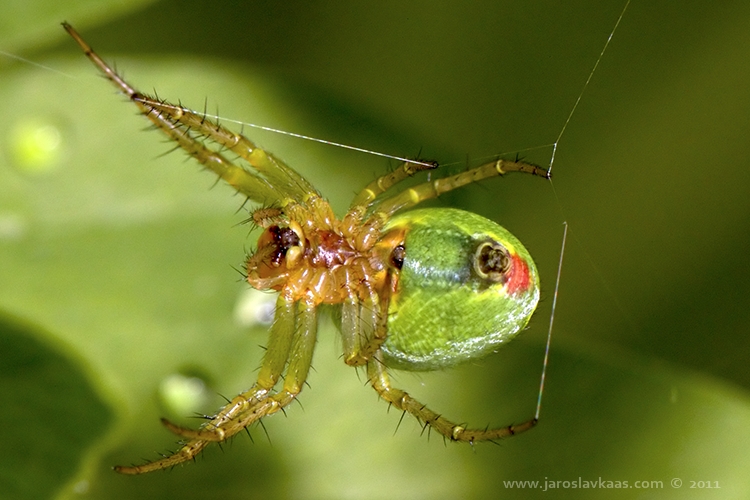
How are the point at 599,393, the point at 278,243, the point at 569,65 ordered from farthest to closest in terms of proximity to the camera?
the point at 569,65, the point at 599,393, the point at 278,243

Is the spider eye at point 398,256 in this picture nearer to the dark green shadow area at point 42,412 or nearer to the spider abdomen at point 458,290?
the spider abdomen at point 458,290

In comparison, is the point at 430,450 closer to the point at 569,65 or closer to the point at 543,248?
the point at 543,248

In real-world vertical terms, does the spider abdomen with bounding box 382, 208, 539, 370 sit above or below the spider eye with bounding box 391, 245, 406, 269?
below

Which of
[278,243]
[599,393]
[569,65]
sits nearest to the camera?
[278,243]

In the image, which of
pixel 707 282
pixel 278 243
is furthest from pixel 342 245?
pixel 707 282

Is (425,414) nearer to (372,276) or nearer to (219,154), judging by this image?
(372,276)

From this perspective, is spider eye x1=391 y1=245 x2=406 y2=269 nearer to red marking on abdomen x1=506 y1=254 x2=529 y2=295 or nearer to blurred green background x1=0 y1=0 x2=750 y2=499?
red marking on abdomen x1=506 y1=254 x2=529 y2=295

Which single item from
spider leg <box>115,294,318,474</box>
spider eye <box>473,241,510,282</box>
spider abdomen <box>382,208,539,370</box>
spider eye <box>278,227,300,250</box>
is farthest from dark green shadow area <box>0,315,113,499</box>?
spider eye <box>473,241,510,282</box>

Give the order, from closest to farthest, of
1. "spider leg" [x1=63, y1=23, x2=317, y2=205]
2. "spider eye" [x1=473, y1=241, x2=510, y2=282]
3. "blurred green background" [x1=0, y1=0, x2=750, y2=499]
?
1. "spider eye" [x1=473, y1=241, x2=510, y2=282]
2. "spider leg" [x1=63, y1=23, x2=317, y2=205]
3. "blurred green background" [x1=0, y1=0, x2=750, y2=499]
